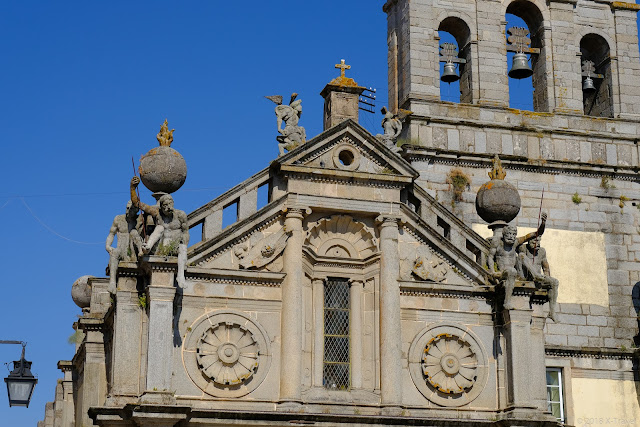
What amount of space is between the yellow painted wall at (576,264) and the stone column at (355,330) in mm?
5788

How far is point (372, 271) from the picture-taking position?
83.4ft

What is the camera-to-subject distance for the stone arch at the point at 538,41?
105 feet

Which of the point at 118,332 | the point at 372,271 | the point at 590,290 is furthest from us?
the point at 590,290

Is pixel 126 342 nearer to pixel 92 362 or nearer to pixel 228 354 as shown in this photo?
pixel 228 354

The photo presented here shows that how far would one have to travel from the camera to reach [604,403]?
2981 centimetres

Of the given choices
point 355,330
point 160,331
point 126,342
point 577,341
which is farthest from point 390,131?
point 577,341

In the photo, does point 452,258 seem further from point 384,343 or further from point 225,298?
point 225,298

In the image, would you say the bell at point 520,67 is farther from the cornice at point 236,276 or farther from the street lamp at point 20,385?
the street lamp at point 20,385

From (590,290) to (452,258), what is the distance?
244 inches

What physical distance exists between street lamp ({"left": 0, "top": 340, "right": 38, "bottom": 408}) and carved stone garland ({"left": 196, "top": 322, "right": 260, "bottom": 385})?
3.03 m

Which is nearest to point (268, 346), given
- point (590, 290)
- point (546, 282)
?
point (546, 282)

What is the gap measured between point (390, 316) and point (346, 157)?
10.9ft

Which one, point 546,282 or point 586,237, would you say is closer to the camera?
point 546,282

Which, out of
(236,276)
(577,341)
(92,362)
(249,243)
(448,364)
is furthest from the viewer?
(577,341)
